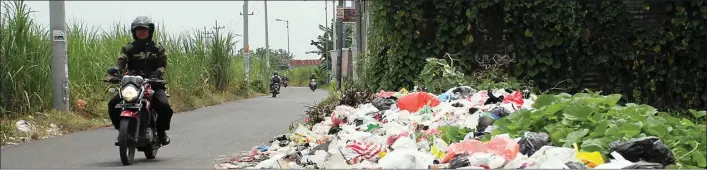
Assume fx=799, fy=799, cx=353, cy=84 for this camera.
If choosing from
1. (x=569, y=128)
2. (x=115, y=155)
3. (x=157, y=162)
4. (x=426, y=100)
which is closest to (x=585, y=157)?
(x=569, y=128)

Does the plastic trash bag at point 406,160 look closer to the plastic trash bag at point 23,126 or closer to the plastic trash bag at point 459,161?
the plastic trash bag at point 459,161

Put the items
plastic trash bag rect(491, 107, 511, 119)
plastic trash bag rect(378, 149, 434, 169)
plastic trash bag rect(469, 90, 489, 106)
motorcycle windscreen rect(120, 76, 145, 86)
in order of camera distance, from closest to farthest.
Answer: plastic trash bag rect(378, 149, 434, 169), plastic trash bag rect(491, 107, 511, 119), motorcycle windscreen rect(120, 76, 145, 86), plastic trash bag rect(469, 90, 489, 106)

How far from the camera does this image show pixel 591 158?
15.2 ft

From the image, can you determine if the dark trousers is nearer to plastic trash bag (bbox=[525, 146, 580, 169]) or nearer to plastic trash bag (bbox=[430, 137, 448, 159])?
plastic trash bag (bbox=[430, 137, 448, 159])

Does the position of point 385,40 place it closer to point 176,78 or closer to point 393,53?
point 393,53

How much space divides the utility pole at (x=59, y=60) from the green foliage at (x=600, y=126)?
Result: 7129mm

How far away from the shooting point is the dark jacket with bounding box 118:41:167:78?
7.23m

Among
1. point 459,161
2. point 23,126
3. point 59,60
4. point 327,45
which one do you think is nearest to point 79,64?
point 59,60

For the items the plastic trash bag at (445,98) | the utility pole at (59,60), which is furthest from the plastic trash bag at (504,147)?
the utility pole at (59,60)

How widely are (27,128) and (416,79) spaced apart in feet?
15.9

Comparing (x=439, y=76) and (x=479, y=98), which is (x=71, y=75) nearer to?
(x=439, y=76)

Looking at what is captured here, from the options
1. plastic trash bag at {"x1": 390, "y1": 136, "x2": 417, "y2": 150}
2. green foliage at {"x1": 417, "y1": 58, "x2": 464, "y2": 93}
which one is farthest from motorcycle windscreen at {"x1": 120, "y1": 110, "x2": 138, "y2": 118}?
green foliage at {"x1": 417, "y1": 58, "x2": 464, "y2": 93}

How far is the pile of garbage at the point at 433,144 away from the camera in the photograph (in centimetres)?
471

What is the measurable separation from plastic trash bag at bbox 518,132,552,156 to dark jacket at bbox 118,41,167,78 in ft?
11.5
